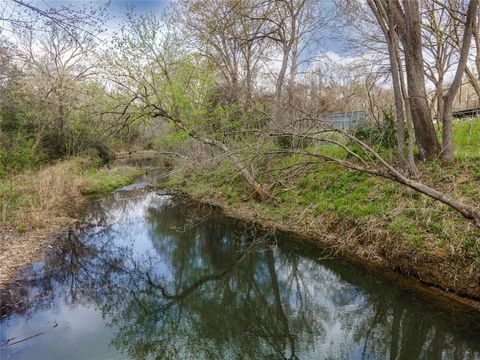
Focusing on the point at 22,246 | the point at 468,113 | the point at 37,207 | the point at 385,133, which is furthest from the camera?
the point at 468,113

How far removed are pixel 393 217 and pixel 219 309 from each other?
13.2 ft

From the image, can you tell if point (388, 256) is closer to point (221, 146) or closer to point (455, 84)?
point (455, 84)

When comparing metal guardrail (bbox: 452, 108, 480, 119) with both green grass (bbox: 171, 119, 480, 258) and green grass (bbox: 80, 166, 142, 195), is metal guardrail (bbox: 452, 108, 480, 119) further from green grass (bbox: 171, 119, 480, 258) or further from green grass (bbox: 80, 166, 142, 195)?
green grass (bbox: 80, 166, 142, 195)

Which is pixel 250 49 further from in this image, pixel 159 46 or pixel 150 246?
pixel 150 246

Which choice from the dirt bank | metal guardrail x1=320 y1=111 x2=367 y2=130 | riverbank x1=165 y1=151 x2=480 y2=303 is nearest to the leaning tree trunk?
riverbank x1=165 y1=151 x2=480 y2=303

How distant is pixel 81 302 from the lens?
21.4 feet

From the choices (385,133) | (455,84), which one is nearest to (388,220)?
(455,84)

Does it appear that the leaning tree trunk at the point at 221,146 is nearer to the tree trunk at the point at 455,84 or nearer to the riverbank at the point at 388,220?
the riverbank at the point at 388,220

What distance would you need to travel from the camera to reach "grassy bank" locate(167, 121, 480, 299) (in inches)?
229

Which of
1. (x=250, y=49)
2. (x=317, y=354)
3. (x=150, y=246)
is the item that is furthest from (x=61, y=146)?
(x=317, y=354)

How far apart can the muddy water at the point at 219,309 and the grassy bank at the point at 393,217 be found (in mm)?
520

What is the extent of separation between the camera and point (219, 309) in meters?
6.42

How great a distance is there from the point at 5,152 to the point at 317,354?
15.2m

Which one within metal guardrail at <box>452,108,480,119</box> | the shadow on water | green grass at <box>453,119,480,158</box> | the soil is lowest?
the shadow on water
